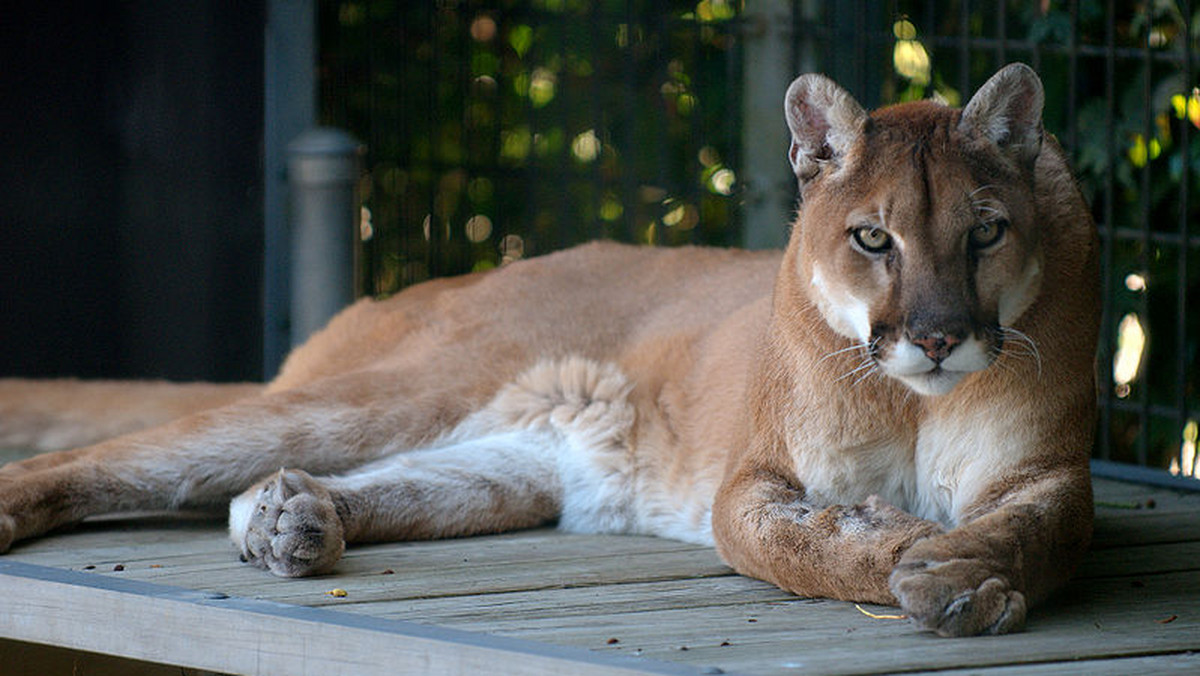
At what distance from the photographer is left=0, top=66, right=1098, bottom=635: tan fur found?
2.96 m

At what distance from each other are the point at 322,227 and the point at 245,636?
2.55 m

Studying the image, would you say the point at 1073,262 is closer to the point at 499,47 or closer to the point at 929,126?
the point at 929,126

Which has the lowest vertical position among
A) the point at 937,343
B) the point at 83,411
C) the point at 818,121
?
the point at 83,411

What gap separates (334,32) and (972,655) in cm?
428

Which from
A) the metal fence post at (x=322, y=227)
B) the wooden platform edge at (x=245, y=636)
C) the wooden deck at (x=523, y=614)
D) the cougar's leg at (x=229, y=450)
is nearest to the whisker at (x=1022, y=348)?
the wooden deck at (x=523, y=614)

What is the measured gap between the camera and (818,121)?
3.24 meters

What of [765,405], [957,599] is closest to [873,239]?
[765,405]

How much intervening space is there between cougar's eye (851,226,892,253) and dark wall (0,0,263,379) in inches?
123

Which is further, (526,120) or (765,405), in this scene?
A: (526,120)

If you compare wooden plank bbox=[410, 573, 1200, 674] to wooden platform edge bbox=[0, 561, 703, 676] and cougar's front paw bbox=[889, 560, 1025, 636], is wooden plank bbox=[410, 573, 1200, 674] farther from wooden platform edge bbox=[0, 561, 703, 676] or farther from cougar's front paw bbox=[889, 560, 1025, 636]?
wooden platform edge bbox=[0, 561, 703, 676]

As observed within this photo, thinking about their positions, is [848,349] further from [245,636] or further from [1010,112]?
[245,636]

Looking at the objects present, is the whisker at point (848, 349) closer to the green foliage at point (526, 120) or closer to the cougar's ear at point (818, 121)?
the cougar's ear at point (818, 121)

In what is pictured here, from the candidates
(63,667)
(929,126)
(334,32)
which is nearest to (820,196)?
(929,126)

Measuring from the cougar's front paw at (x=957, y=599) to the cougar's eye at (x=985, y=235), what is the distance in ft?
1.89
